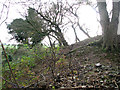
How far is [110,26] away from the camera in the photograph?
258cm

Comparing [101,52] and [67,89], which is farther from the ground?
[101,52]

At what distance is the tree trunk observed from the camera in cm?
245

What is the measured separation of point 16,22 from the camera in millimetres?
4930

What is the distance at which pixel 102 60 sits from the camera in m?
2.36

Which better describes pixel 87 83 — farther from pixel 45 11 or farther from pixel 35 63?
pixel 45 11

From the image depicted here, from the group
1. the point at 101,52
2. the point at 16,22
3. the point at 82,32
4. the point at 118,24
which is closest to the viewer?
the point at 118,24

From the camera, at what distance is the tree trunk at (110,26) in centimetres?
245

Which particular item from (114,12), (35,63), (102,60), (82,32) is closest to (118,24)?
(114,12)

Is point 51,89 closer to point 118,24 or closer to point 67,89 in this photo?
point 67,89

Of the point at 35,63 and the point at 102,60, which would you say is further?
the point at 35,63

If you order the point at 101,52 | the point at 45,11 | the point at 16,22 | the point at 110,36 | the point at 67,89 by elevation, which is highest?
the point at 45,11

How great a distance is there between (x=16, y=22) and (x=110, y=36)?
14.5ft

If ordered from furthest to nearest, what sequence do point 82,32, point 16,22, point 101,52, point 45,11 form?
point 82,32 → point 16,22 → point 45,11 → point 101,52

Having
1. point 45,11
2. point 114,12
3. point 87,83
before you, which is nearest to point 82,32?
point 45,11
